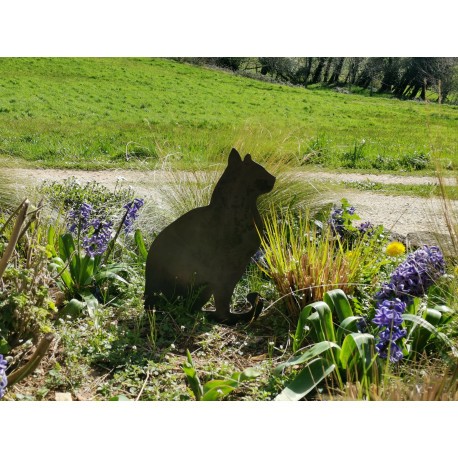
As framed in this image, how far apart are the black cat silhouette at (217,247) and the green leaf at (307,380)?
676 mm

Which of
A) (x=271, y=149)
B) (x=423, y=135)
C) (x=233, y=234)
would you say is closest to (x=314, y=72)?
(x=423, y=135)

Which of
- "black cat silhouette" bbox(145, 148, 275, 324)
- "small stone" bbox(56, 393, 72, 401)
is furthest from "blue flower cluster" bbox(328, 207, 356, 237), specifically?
"small stone" bbox(56, 393, 72, 401)

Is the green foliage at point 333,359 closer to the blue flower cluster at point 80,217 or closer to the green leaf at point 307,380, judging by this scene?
the green leaf at point 307,380

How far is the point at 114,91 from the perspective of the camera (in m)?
15.0

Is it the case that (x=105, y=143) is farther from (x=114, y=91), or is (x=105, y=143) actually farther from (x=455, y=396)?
(x=455, y=396)


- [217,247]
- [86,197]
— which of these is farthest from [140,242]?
[217,247]

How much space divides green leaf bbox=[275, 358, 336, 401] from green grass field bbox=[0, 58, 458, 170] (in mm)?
5776

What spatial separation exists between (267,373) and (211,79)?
10.6m

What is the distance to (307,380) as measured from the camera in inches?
106

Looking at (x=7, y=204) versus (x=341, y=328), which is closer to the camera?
(x=341, y=328)

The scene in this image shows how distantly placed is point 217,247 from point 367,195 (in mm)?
3863

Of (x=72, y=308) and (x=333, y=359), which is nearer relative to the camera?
(x=333, y=359)

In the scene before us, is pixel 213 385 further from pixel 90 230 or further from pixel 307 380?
pixel 90 230

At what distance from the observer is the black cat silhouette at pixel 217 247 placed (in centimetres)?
331
